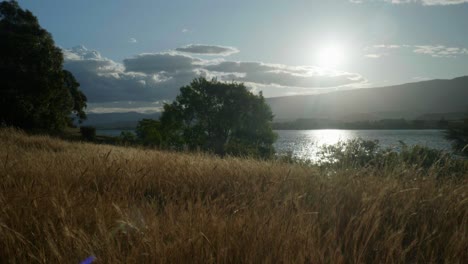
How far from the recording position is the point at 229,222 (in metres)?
2.83

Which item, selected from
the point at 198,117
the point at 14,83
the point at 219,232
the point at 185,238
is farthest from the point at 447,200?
the point at 198,117

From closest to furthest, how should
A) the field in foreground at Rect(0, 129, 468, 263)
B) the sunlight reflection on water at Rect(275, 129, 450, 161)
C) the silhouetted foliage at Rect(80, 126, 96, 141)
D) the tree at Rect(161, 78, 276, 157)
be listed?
the field in foreground at Rect(0, 129, 468, 263) → the sunlight reflection on water at Rect(275, 129, 450, 161) → the silhouetted foliage at Rect(80, 126, 96, 141) → the tree at Rect(161, 78, 276, 157)

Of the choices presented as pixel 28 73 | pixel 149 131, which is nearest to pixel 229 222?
pixel 28 73

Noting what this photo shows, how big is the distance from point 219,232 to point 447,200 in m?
2.83

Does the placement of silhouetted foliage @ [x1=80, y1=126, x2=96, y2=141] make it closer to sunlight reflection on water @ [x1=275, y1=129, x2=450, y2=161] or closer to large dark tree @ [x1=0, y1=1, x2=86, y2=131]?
large dark tree @ [x1=0, y1=1, x2=86, y2=131]

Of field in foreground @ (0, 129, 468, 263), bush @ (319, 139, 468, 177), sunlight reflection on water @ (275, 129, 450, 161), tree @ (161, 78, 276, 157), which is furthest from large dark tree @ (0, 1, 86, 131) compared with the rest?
bush @ (319, 139, 468, 177)

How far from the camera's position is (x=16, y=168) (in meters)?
5.45

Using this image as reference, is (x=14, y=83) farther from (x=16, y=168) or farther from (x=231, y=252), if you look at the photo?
(x=231, y=252)

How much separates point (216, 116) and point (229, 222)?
1741 inches

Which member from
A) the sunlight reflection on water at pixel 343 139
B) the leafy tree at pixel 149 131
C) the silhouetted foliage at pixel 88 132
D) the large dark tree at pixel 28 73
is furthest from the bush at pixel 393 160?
the leafy tree at pixel 149 131

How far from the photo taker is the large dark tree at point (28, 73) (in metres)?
28.2

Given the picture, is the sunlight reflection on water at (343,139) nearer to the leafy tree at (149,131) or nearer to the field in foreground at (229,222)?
the field in foreground at (229,222)

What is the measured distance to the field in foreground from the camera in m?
2.30

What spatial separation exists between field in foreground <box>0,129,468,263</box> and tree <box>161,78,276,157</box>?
40.4 metres
